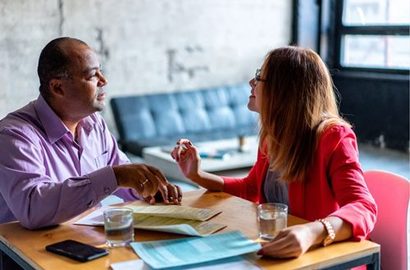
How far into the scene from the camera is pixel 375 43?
20.7 ft

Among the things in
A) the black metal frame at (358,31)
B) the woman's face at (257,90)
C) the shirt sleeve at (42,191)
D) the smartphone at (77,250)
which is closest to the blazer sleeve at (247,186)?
the woman's face at (257,90)

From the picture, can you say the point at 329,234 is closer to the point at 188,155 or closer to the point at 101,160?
the point at 188,155

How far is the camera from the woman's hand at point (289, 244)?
156cm

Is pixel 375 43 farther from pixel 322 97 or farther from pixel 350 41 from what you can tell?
pixel 322 97

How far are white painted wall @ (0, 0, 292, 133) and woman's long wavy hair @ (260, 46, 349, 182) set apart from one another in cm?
342

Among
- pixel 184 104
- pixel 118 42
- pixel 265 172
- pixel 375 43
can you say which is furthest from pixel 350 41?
pixel 265 172

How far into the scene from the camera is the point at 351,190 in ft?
5.83

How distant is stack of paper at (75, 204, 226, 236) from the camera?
5.76 ft

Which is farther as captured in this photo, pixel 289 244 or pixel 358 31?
pixel 358 31

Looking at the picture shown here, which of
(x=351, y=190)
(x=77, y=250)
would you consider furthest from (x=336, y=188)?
(x=77, y=250)

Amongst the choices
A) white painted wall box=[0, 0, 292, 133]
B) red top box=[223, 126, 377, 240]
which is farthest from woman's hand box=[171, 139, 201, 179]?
white painted wall box=[0, 0, 292, 133]

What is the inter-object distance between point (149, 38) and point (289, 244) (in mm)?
4222

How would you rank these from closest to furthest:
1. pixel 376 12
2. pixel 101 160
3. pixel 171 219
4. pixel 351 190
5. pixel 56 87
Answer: pixel 351 190 < pixel 171 219 < pixel 56 87 < pixel 101 160 < pixel 376 12

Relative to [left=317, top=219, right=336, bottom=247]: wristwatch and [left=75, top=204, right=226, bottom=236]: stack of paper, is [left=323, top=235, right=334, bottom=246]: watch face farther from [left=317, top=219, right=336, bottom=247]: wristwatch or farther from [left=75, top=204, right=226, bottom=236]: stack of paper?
[left=75, top=204, right=226, bottom=236]: stack of paper
